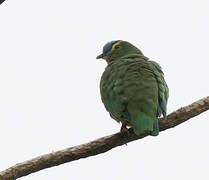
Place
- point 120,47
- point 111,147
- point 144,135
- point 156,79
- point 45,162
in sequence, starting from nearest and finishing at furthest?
1. point 45,162
2. point 111,147
3. point 144,135
4. point 156,79
5. point 120,47

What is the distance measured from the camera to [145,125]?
4.80m

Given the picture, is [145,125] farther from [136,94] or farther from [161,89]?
[161,89]

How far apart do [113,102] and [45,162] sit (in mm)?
1232

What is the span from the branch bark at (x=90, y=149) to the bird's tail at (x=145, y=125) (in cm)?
15

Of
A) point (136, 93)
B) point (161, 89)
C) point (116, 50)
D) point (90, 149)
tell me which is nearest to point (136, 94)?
point (136, 93)

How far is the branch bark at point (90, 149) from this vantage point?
427 centimetres

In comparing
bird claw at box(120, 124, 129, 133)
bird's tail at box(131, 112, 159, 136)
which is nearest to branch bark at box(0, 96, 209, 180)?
bird claw at box(120, 124, 129, 133)

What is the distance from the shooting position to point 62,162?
441 centimetres

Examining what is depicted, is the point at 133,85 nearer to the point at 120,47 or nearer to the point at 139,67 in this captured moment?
the point at 139,67

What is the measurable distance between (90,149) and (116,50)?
2548mm

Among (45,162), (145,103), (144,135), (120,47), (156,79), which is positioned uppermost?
(120,47)

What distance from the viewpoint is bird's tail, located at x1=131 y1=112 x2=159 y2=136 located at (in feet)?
15.7

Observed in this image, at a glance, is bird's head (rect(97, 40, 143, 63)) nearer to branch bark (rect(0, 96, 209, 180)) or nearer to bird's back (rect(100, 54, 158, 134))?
bird's back (rect(100, 54, 158, 134))

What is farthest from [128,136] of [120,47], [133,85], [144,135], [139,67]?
[120,47]
